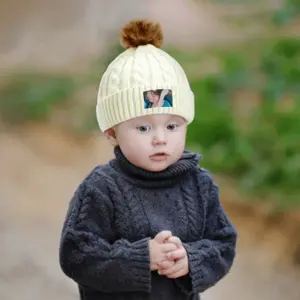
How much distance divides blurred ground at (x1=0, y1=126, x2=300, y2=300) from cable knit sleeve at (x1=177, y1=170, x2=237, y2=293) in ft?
2.51

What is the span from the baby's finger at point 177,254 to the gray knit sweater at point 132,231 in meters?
0.01

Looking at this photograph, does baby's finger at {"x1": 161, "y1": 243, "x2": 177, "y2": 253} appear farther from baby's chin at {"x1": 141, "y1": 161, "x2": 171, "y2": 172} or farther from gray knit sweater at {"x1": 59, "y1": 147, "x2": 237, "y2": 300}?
baby's chin at {"x1": 141, "y1": 161, "x2": 171, "y2": 172}

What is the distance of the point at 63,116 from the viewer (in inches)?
88.0

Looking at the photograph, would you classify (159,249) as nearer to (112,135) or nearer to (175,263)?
(175,263)

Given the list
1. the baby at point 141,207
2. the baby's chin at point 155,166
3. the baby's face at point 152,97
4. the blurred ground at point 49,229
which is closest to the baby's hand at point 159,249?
the baby at point 141,207

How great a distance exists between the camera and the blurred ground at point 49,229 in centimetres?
194

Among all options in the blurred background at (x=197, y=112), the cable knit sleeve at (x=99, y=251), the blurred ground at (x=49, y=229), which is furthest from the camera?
the blurred background at (x=197, y=112)

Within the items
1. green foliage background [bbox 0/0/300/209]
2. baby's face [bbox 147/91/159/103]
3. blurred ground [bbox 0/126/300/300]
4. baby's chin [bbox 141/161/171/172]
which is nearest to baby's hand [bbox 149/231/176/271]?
baby's chin [bbox 141/161/171/172]

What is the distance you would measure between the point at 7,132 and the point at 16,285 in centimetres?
51

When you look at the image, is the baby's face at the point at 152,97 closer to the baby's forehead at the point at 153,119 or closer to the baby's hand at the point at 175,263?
the baby's forehead at the point at 153,119

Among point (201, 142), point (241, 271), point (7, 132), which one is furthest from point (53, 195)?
point (241, 271)

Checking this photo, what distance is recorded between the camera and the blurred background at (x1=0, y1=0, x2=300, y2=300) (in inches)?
80.6

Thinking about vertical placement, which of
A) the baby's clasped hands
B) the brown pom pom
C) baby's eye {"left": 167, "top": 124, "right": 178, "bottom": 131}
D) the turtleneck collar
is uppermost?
the brown pom pom

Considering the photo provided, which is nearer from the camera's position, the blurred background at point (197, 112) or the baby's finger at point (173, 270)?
the baby's finger at point (173, 270)
